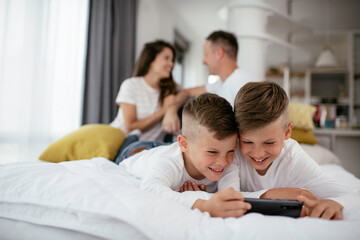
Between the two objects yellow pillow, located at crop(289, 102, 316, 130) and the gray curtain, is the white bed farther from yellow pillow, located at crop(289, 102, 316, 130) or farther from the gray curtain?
the gray curtain

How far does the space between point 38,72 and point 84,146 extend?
89 centimetres

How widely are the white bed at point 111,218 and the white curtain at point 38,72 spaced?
3.93 ft

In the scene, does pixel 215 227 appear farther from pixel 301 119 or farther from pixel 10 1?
pixel 10 1

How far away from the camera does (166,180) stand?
849 mm

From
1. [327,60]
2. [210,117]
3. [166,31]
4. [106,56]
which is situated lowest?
[210,117]

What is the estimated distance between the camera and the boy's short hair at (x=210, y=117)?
2.78 feet

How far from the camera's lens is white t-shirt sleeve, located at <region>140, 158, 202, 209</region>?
2.42ft

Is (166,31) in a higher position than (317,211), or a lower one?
higher

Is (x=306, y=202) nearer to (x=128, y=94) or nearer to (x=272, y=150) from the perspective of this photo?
(x=272, y=150)

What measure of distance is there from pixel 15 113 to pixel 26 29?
558 millimetres

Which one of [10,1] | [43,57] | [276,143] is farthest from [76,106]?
[276,143]

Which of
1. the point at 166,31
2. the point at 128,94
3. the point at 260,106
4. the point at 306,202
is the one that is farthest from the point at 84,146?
the point at 166,31

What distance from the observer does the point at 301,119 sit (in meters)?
2.06

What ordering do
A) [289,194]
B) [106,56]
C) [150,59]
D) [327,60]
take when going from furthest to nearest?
[327,60] → [106,56] → [150,59] → [289,194]
